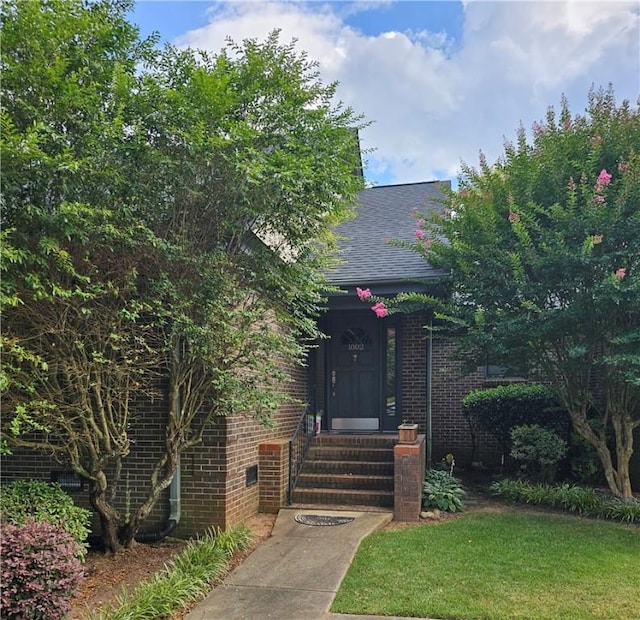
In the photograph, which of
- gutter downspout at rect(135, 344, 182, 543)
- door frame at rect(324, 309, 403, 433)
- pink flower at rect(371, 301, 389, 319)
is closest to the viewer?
gutter downspout at rect(135, 344, 182, 543)

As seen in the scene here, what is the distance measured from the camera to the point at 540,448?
8219 millimetres

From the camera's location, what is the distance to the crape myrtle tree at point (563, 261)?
6.56 meters

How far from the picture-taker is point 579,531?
617 cm

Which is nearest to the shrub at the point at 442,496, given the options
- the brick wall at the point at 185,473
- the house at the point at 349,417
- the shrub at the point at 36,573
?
the house at the point at 349,417

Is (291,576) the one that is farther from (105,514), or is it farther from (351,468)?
(351,468)

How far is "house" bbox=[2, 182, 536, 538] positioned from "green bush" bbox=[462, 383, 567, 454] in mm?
634

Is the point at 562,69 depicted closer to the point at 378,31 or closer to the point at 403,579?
the point at 378,31

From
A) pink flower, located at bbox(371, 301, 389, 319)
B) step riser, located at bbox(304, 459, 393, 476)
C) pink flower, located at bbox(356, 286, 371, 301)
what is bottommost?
step riser, located at bbox(304, 459, 393, 476)

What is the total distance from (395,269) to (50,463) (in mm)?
5556

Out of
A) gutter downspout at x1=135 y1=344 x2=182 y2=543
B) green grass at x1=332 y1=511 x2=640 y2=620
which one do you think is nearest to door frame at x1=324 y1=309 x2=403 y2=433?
green grass at x1=332 y1=511 x2=640 y2=620

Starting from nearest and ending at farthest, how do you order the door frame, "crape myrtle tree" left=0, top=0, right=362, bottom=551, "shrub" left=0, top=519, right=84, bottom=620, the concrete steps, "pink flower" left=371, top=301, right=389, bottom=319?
1. "shrub" left=0, top=519, right=84, bottom=620
2. "crape myrtle tree" left=0, top=0, right=362, bottom=551
3. the concrete steps
4. "pink flower" left=371, top=301, right=389, bottom=319
5. the door frame

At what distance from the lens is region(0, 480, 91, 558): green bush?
447 centimetres

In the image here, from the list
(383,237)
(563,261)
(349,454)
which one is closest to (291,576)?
(349,454)

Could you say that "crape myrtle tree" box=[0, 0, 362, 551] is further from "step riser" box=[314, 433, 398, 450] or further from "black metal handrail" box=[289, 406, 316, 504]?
"step riser" box=[314, 433, 398, 450]
